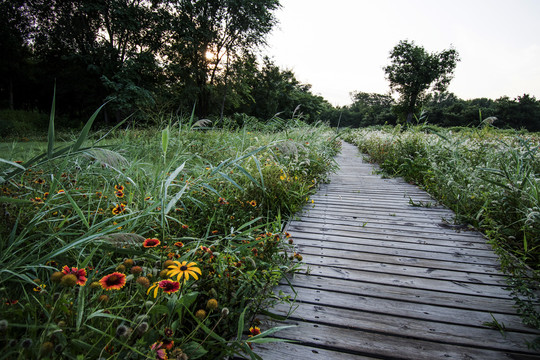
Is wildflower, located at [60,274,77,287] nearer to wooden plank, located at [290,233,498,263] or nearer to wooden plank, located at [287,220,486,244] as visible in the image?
wooden plank, located at [290,233,498,263]

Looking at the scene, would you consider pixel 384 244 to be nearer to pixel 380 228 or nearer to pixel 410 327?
Result: pixel 380 228

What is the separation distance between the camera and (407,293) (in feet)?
5.15

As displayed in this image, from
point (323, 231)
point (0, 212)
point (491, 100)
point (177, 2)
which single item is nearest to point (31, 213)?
point (0, 212)

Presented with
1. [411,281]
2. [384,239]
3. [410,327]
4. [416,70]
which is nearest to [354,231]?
[384,239]

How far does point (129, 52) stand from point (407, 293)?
17504 millimetres

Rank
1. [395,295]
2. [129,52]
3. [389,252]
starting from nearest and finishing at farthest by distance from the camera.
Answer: [395,295] < [389,252] < [129,52]

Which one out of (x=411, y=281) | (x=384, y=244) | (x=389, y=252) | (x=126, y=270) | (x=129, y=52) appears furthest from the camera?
(x=129, y=52)

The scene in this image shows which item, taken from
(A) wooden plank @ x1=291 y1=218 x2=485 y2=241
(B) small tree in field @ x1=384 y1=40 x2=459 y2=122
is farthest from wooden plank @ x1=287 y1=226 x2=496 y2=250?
(B) small tree in field @ x1=384 y1=40 x2=459 y2=122

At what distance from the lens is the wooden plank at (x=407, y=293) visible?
4.79 feet

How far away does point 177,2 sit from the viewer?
1457 cm

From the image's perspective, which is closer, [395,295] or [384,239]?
[395,295]

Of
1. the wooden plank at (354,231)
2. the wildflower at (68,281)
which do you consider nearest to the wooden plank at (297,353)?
the wildflower at (68,281)

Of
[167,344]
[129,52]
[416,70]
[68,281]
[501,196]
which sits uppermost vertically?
[416,70]

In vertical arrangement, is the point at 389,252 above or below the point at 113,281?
below
